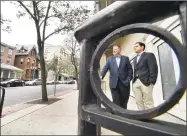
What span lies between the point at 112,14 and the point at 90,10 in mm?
10536

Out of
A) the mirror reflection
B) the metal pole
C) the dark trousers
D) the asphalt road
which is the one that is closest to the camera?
the metal pole

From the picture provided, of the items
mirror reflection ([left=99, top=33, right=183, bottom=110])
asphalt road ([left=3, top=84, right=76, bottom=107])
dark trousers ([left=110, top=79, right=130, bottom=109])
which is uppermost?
mirror reflection ([left=99, top=33, right=183, bottom=110])

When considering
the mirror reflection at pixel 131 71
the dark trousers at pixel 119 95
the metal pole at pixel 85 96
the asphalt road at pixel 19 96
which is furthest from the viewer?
the asphalt road at pixel 19 96

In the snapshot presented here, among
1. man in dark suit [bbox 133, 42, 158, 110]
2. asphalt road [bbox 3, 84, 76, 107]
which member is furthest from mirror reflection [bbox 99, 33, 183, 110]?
asphalt road [bbox 3, 84, 76, 107]

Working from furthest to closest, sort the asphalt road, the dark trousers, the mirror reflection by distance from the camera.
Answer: the asphalt road < the dark trousers < the mirror reflection

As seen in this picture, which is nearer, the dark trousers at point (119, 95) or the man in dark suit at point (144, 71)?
the man in dark suit at point (144, 71)

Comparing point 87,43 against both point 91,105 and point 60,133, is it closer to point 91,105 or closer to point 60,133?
point 91,105

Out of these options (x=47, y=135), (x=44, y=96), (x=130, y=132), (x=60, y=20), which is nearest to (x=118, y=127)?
(x=130, y=132)

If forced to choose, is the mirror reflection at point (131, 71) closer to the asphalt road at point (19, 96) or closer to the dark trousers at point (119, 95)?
the dark trousers at point (119, 95)

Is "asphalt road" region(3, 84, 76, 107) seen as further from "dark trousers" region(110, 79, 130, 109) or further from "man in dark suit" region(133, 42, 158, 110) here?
"dark trousers" region(110, 79, 130, 109)

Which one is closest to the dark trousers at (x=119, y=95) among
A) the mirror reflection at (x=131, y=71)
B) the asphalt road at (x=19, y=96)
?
the mirror reflection at (x=131, y=71)

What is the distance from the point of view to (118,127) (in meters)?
0.42

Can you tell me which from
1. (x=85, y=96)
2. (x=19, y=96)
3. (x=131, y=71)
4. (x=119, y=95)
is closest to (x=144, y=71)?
(x=131, y=71)

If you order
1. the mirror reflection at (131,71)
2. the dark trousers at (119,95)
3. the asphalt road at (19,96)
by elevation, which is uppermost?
the mirror reflection at (131,71)
